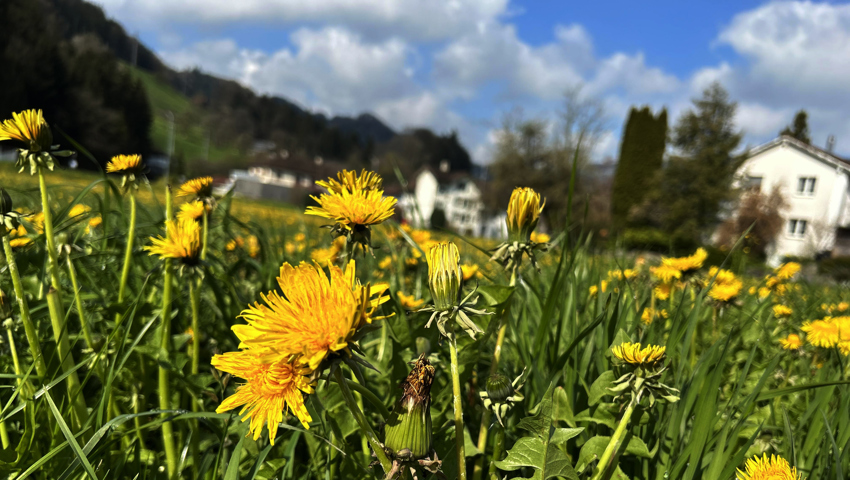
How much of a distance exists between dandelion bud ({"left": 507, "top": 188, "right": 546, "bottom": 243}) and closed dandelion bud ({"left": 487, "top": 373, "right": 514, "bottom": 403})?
311mm

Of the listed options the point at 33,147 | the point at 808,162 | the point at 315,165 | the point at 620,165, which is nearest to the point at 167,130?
the point at 315,165

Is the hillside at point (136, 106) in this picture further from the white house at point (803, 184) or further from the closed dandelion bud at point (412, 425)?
the white house at point (803, 184)

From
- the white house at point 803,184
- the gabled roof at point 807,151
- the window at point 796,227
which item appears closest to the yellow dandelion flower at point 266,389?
the white house at point 803,184

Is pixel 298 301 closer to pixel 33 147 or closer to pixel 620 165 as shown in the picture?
pixel 33 147

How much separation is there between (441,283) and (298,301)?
0.68 ft

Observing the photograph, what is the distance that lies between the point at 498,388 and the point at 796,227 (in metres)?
35.2

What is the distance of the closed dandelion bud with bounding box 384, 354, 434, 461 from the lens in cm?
60

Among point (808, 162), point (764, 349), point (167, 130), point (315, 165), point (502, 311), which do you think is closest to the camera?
point (502, 311)

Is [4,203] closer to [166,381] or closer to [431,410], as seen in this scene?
[166,381]

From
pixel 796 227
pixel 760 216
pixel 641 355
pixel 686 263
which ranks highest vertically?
pixel 796 227

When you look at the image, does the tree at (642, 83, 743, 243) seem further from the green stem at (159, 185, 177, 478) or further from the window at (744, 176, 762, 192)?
the green stem at (159, 185, 177, 478)

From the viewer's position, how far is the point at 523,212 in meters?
0.90

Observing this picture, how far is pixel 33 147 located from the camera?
0.91 m

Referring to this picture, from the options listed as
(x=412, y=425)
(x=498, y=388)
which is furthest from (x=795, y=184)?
(x=412, y=425)
